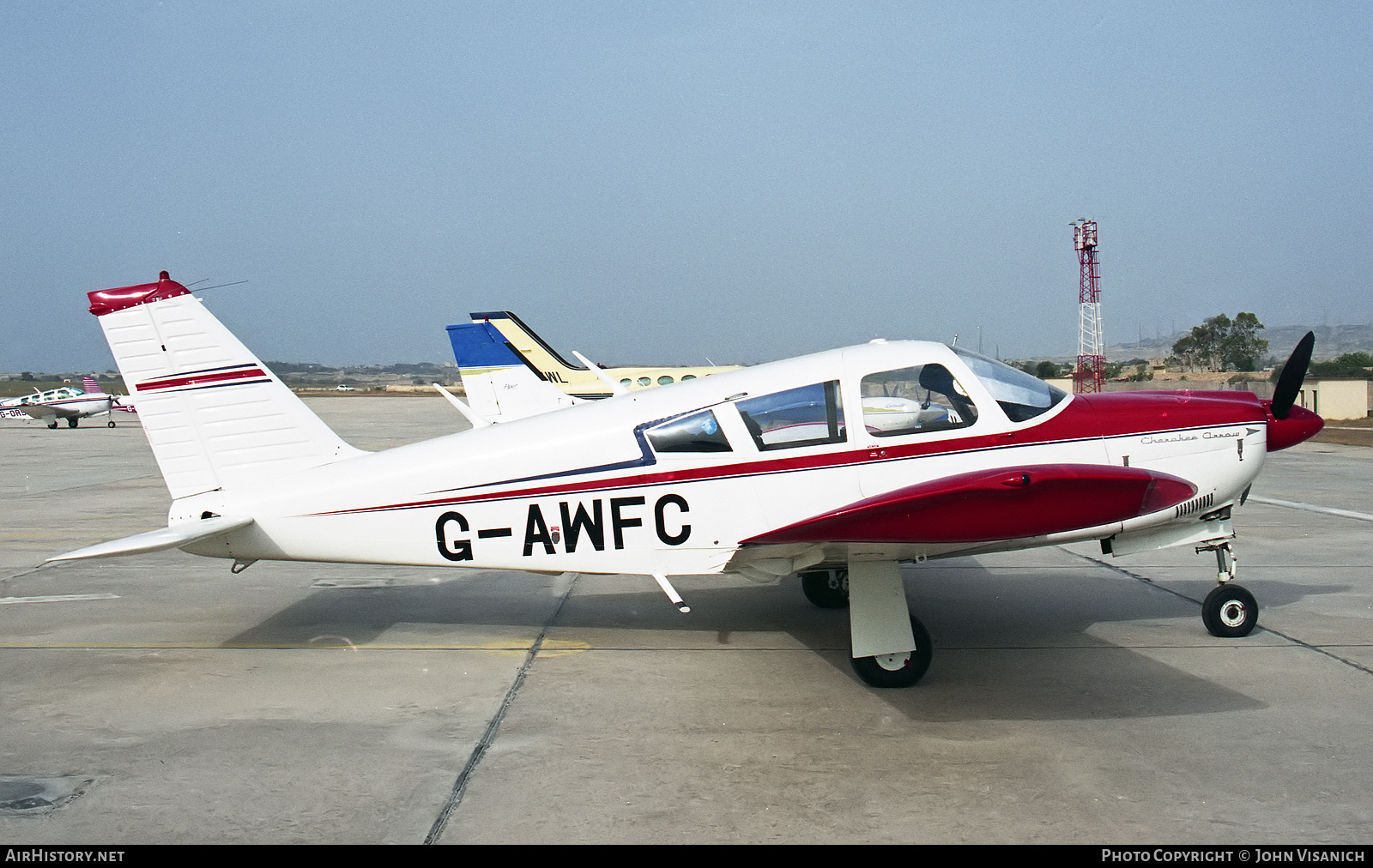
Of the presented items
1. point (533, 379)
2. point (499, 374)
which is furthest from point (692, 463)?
point (499, 374)

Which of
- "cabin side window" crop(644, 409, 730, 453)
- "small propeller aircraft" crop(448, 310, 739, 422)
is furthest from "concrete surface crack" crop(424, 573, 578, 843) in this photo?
"small propeller aircraft" crop(448, 310, 739, 422)

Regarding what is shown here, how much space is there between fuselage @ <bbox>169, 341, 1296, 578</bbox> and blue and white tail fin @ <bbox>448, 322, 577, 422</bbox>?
936 cm

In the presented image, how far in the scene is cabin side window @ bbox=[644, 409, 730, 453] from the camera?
20.8ft

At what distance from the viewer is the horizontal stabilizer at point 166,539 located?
578 centimetres

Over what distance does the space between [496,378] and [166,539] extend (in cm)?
1215

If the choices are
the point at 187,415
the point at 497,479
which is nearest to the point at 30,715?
the point at 187,415

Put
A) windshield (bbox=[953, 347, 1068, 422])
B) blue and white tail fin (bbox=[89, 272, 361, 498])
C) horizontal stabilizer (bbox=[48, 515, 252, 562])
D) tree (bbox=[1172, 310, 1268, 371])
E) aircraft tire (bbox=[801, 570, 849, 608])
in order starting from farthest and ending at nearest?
tree (bbox=[1172, 310, 1268, 371])
aircraft tire (bbox=[801, 570, 849, 608])
blue and white tail fin (bbox=[89, 272, 361, 498])
windshield (bbox=[953, 347, 1068, 422])
horizontal stabilizer (bbox=[48, 515, 252, 562])

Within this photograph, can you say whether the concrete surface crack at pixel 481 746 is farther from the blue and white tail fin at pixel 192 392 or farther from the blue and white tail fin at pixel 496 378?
the blue and white tail fin at pixel 496 378

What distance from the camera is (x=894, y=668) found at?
604 cm

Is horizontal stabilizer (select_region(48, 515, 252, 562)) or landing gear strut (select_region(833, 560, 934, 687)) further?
landing gear strut (select_region(833, 560, 934, 687))

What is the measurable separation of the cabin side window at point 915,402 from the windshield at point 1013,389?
22cm

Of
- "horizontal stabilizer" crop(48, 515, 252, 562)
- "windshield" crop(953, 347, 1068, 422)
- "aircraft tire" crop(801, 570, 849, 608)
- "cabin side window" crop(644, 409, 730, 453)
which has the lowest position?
"aircraft tire" crop(801, 570, 849, 608)

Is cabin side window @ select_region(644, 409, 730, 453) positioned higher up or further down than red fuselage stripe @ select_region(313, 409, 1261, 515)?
higher up

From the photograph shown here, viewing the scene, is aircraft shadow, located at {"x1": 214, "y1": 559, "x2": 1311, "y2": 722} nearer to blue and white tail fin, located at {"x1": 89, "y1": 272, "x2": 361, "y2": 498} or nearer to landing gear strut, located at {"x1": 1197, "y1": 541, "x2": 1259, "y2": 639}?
landing gear strut, located at {"x1": 1197, "y1": 541, "x2": 1259, "y2": 639}
